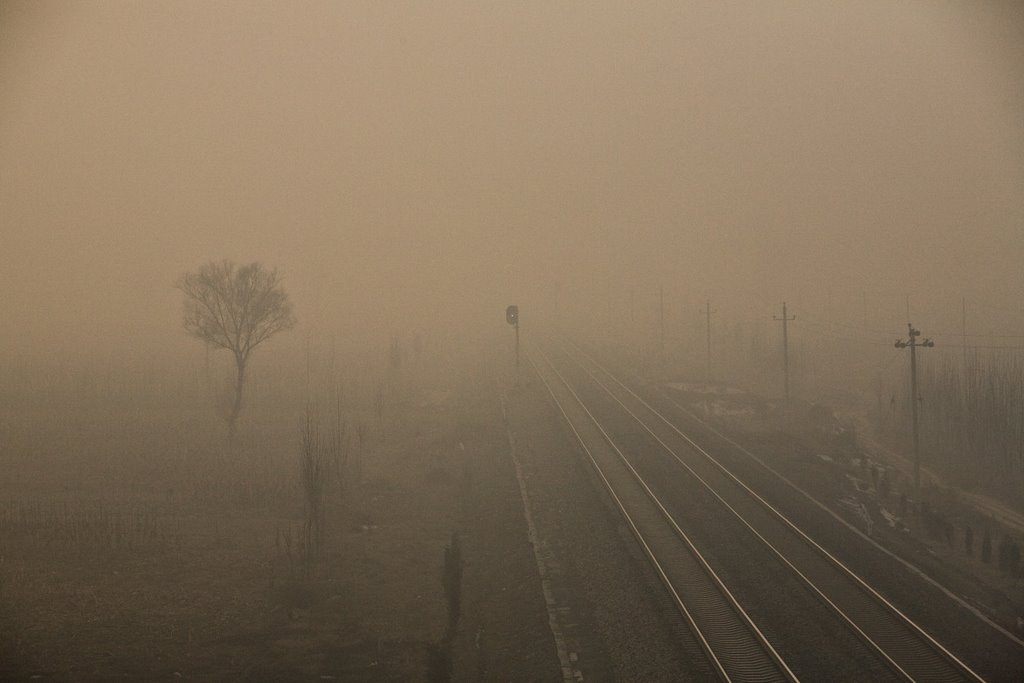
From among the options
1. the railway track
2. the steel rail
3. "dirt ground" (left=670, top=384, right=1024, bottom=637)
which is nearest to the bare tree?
the railway track

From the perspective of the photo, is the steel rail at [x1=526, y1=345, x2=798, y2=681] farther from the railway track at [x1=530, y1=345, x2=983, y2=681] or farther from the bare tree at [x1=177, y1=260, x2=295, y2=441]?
the bare tree at [x1=177, y1=260, x2=295, y2=441]

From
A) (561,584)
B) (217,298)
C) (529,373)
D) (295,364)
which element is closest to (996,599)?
(561,584)

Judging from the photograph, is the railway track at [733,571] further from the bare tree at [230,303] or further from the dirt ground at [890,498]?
the bare tree at [230,303]

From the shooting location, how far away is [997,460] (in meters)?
28.1

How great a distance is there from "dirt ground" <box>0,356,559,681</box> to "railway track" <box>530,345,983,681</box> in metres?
2.93

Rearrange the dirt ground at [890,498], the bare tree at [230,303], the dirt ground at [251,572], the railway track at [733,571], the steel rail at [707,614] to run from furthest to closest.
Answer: the bare tree at [230,303], the dirt ground at [890,498], the dirt ground at [251,572], the railway track at [733,571], the steel rail at [707,614]

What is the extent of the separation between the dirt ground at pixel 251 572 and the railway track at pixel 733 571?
2.93 meters

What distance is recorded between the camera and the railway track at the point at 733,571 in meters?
11.0

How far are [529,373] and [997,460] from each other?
91.3 ft

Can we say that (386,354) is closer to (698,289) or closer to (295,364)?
(295,364)

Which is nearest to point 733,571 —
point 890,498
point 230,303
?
point 890,498

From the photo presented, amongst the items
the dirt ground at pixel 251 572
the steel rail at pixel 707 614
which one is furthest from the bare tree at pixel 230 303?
the steel rail at pixel 707 614

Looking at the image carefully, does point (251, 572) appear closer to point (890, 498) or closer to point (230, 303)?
point (230, 303)

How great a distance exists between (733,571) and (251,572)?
10150mm
